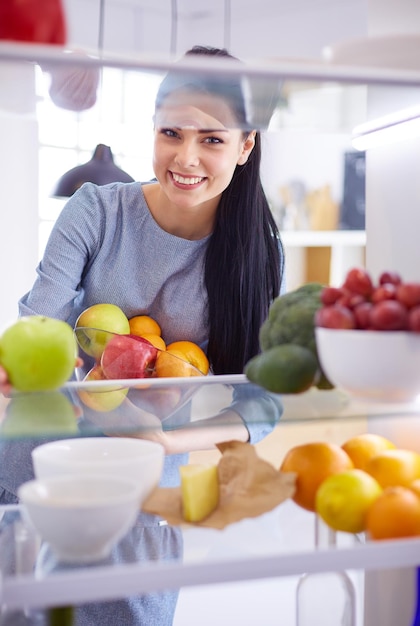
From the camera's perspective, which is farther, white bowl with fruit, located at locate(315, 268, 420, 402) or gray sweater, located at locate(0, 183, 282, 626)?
gray sweater, located at locate(0, 183, 282, 626)

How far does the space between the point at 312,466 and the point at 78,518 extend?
0.28 metres

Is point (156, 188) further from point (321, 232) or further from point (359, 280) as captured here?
point (321, 232)

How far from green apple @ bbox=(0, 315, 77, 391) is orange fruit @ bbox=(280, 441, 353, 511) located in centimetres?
28

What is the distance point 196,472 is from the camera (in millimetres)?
907


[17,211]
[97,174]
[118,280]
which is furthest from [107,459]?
[17,211]

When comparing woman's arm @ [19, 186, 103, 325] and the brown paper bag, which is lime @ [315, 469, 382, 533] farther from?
woman's arm @ [19, 186, 103, 325]

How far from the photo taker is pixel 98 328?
1.27 meters

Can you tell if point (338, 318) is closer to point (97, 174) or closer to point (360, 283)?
point (360, 283)

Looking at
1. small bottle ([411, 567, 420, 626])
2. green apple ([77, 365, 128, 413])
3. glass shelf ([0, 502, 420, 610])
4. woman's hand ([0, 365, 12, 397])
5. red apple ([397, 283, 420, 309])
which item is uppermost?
red apple ([397, 283, 420, 309])

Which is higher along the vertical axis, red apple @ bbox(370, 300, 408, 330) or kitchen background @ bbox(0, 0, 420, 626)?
kitchen background @ bbox(0, 0, 420, 626)

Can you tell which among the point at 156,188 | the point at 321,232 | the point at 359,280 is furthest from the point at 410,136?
the point at 321,232

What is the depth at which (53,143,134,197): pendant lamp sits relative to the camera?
2986 millimetres

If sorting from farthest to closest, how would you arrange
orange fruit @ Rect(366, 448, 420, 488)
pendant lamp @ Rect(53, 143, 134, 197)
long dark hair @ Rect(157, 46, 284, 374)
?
pendant lamp @ Rect(53, 143, 134, 197) < long dark hair @ Rect(157, 46, 284, 374) < orange fruit @ Rect(366, 448, 420, 488)

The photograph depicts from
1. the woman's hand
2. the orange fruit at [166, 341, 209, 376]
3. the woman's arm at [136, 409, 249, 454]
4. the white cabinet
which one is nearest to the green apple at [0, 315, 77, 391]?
the woman's hand
